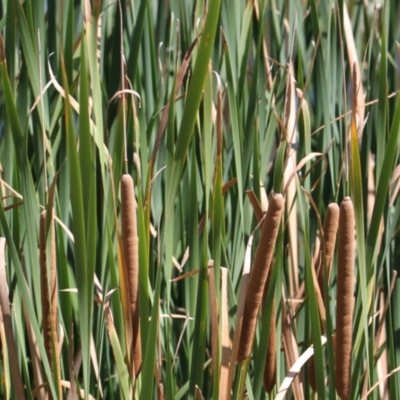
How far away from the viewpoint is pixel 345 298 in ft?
2.29

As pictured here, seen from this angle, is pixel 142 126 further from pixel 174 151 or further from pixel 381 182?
pixel 381 182

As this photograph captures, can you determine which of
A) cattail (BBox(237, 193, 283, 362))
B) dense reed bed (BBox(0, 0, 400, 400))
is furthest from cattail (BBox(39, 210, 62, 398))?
cattail (BBox(237, 193, 283, 362))

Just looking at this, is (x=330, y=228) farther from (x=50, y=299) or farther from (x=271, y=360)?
(x=50, y=299)

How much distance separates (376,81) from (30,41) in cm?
58

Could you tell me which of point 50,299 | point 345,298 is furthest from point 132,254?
point 345,298

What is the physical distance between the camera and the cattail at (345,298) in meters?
0.68

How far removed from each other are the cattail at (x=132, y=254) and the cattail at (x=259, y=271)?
11 centimetres

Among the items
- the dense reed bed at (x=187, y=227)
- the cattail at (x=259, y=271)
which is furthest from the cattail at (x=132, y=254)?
the cattail at (x=259, y=271)

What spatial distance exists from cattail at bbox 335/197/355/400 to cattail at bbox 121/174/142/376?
0.20 metres

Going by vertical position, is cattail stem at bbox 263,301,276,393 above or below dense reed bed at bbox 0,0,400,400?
below

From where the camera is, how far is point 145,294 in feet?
2.16

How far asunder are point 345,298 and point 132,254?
0.71 feet

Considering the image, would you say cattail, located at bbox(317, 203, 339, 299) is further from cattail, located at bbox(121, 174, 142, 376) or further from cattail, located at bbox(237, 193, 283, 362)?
cattail, located at bbox(121, 174, 142, 376)

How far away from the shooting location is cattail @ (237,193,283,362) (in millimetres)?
647
